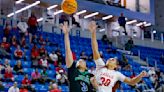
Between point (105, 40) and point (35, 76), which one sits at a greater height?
point (105, 40)

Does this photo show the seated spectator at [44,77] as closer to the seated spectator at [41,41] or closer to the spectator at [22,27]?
the seated spectator at [41,41]

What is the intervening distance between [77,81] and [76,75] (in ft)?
0.29

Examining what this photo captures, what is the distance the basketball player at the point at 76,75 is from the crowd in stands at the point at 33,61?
6.97 metres

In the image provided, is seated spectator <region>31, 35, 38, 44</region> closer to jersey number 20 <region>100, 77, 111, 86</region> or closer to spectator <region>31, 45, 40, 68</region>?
spectator <region>31, 45, 40, 68</region>

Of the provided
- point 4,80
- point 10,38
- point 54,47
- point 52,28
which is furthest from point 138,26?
point 4,80

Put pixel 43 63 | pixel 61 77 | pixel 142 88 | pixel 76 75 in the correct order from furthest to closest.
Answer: pixel 142 88, pixel 43 63, pixel 61 77, pixel 76 75

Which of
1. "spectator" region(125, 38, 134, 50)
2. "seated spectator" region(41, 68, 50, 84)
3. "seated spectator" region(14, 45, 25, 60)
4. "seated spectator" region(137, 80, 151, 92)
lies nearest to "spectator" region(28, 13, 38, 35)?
"seated spectator" region(14, 45, 25, 60)

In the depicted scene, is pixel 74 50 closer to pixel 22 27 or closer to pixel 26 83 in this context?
pixel 22 27

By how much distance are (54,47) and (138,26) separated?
9326 mm

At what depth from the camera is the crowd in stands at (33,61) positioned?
45.9ft

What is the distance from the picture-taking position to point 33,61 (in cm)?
1583

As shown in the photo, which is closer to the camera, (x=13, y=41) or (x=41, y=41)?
(x=13, y=41)

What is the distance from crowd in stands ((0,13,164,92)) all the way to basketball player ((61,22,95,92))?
6.97 m

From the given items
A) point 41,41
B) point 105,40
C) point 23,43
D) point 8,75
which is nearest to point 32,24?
point 41,41
